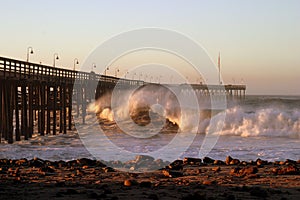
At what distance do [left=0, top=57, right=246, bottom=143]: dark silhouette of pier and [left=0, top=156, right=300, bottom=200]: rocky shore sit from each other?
11765mm

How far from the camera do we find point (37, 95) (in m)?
33.6

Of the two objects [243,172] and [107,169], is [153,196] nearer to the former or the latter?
[243,172]

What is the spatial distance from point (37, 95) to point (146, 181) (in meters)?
23.2

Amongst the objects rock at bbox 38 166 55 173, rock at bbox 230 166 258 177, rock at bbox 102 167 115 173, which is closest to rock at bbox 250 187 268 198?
rock at bbox 230 166 258 177

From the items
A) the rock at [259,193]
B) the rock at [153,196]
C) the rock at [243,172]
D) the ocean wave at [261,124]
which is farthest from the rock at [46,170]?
the ocean wave at [261,124]

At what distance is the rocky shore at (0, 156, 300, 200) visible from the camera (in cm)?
1005

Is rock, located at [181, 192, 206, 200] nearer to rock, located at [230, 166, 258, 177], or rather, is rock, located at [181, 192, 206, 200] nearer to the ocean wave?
rock, located at [230, 166, 258, 177]

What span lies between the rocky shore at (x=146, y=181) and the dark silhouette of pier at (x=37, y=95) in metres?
11.8

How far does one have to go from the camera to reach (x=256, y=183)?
459 inches

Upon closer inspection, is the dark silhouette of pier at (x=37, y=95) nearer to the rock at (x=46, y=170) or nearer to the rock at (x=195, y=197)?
the rock at (x=46, y=170)

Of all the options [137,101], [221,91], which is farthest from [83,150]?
[221,91]

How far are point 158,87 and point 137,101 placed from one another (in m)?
7.32

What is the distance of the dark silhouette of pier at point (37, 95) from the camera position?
26.8 meters

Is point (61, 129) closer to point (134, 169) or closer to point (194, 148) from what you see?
point (194, 148)
